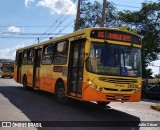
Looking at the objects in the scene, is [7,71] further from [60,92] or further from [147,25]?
[60,92]

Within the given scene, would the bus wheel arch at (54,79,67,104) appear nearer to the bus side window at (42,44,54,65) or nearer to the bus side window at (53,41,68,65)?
the bus side window at (53,41,68,65)

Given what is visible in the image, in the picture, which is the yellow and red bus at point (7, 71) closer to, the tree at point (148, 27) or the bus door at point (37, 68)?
the tree at point (148, 27)

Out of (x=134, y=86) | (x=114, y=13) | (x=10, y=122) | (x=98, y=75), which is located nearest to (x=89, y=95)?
(x=98, y=75)

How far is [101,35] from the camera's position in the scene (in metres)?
13.2

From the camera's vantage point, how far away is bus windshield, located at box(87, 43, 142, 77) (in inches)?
506

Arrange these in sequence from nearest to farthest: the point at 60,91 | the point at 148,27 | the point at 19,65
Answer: the point at 60,91 < the point at 19,65 < the point at 148,27

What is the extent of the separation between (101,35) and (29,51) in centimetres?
1020

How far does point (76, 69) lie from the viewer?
1405cm

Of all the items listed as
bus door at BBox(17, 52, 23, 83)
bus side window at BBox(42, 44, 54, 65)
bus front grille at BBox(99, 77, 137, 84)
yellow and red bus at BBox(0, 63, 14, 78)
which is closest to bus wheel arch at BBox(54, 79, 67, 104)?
bus side window at BBox(42, 44, 54, 65)

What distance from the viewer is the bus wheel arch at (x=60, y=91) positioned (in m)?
15.4

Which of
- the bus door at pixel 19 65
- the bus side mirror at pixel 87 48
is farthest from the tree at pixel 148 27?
the bus side mirror at pixel 87 48

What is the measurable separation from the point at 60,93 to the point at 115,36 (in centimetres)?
405

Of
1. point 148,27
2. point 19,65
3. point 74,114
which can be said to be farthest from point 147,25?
point 74,114

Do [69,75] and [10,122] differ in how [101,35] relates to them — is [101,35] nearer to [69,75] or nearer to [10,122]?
[69,75]
